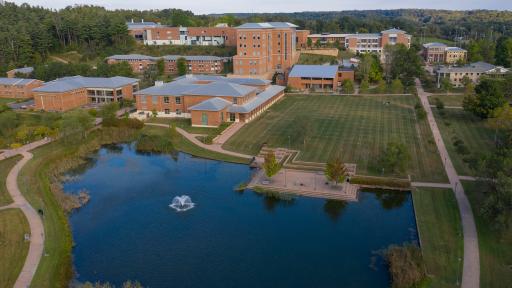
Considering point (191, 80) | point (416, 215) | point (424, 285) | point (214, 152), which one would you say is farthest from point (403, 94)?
point (424, 285)

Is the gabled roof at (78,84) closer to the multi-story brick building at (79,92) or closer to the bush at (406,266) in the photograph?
the multi-story brick building at (79,92)

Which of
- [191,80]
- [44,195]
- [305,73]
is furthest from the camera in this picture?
[305,73]

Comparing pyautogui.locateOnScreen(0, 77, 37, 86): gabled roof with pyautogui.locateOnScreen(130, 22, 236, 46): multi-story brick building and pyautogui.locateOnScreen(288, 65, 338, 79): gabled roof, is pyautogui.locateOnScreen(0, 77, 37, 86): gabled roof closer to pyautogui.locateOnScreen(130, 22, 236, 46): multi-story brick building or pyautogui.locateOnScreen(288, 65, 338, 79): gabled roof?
pyautogui.locateOnScreen(130, 22, 236, 46): multi-story brick building

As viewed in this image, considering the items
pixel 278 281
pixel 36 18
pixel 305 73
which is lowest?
pixel 278 281

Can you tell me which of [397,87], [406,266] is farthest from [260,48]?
[406,266]

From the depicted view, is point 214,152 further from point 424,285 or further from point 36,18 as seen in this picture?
point 36,18

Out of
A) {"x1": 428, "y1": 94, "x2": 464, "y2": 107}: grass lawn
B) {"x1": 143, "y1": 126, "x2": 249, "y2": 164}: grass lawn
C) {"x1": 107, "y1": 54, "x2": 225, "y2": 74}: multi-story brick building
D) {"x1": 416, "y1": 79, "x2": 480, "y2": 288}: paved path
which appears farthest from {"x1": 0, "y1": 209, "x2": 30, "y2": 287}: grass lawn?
{"x1": 107, "y1": 54, "x2": 225, "y2": 74}: multi-story brick building
